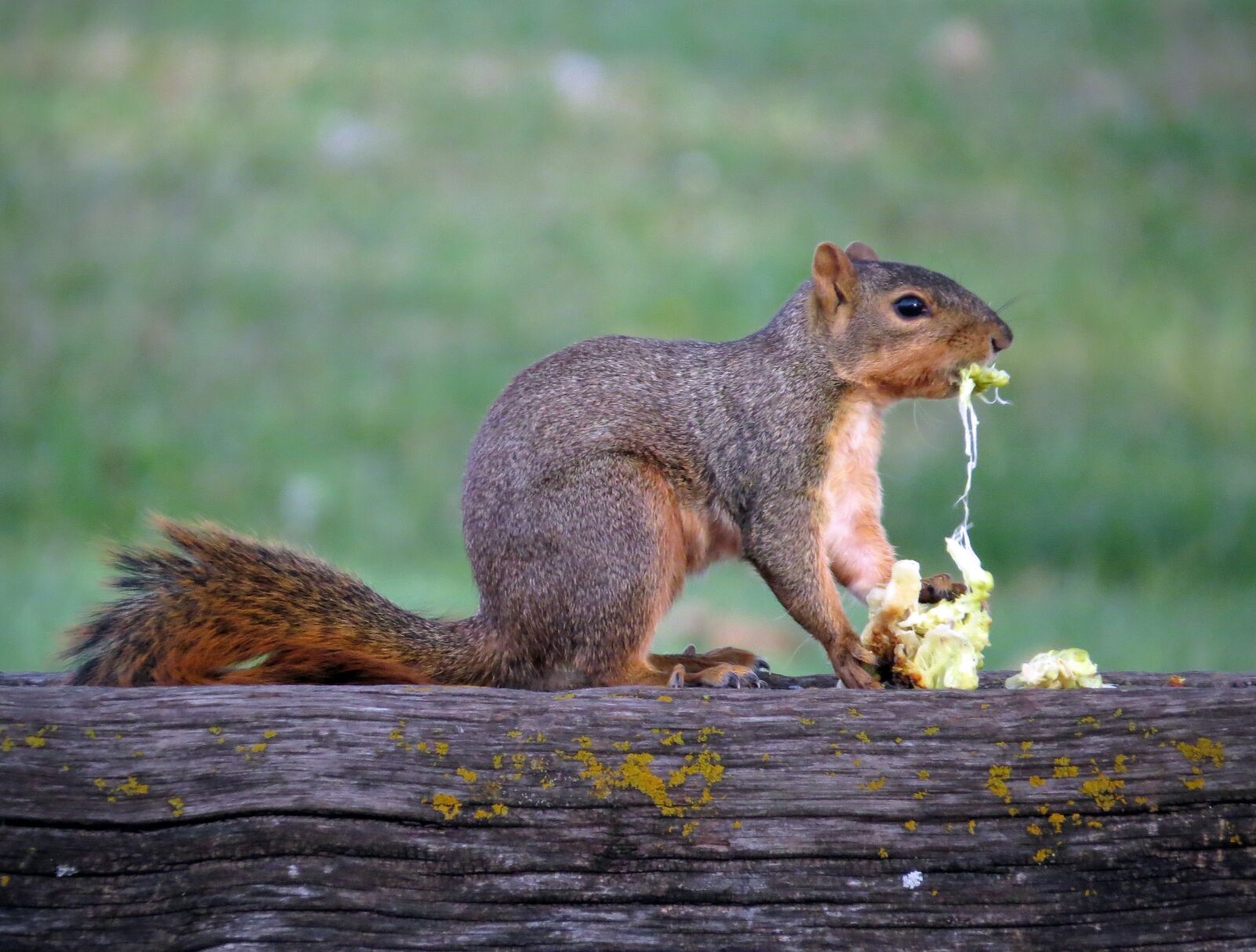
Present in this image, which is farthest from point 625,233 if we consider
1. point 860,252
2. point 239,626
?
point 239,626

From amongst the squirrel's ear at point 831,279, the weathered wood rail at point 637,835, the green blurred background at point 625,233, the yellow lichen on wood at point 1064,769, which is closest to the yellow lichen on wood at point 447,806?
the weathered wood rail at point 637,835

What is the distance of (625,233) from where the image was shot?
6016 mm

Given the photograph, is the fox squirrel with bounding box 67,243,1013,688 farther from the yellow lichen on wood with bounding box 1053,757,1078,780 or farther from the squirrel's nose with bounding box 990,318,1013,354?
the yellow lichen on wood with bounding box 1053,757,1078,780

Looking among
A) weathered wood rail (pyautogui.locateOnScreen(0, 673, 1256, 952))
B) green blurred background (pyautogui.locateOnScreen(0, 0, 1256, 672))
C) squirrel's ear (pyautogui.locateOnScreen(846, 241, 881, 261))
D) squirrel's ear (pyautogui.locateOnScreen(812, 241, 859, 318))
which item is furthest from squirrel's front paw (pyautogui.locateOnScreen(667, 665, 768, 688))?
green blurred background (pyautogui.locateOnScreen(0, 0, 1256, 672))

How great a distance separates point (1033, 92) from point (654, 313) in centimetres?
197

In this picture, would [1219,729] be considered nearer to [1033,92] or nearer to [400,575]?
[400,575]

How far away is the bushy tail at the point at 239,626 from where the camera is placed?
5.60 feet

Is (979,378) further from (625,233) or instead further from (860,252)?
(625,233)

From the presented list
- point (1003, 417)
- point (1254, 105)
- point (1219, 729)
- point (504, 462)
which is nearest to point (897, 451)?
point (1003, 417)

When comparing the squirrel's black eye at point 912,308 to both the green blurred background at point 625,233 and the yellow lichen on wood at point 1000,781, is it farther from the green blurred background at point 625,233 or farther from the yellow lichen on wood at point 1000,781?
the green blurred background at point 625,233

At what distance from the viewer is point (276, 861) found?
1.36 m

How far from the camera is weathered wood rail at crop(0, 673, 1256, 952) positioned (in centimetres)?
135

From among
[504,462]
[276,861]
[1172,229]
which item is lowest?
[276,861]

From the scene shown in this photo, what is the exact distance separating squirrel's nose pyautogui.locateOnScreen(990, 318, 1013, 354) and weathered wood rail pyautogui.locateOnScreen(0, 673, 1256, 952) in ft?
3.36
